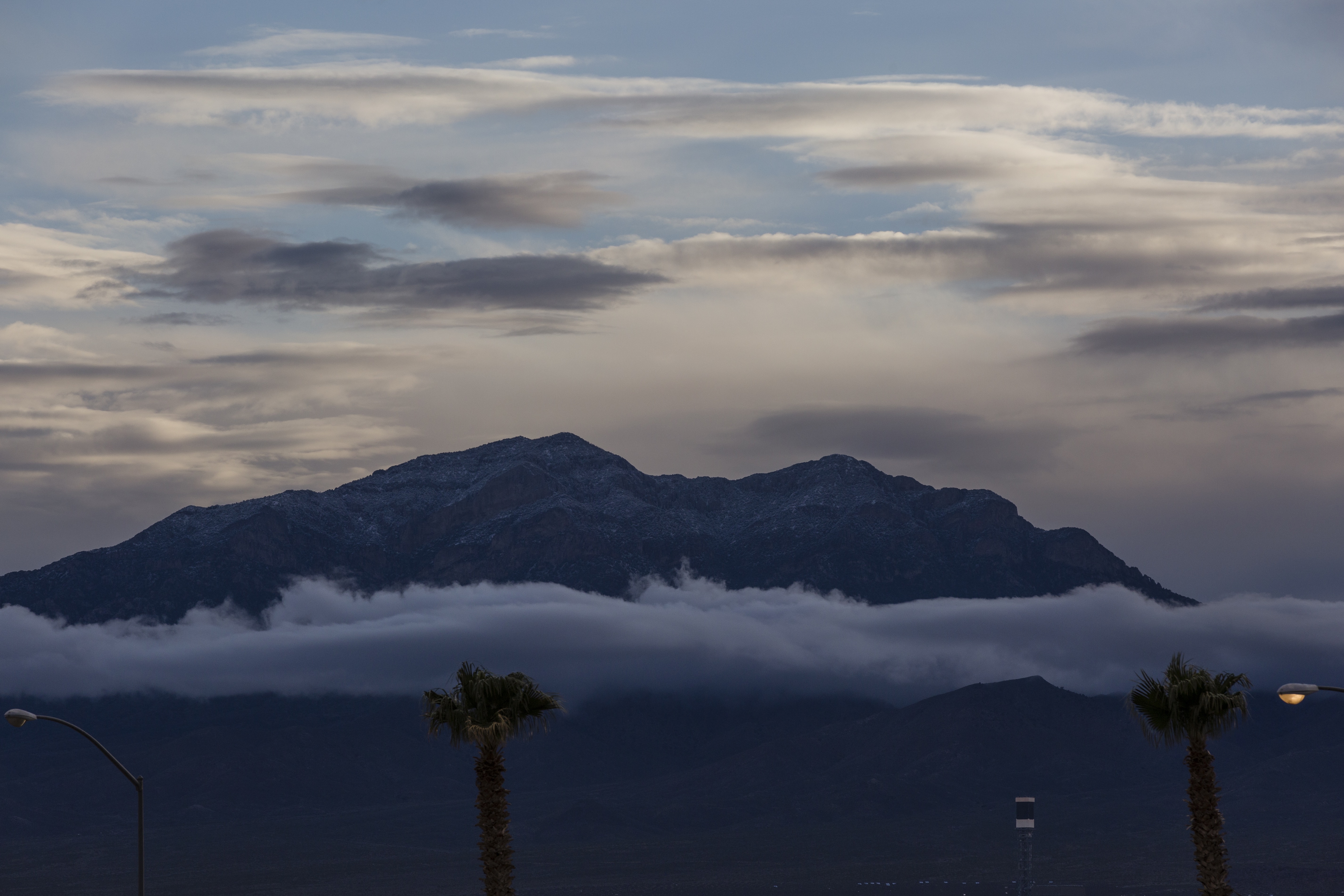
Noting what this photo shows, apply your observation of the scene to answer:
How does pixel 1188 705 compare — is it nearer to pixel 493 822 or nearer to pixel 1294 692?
pixel 1294 692

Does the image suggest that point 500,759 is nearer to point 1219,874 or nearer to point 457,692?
point 457,692

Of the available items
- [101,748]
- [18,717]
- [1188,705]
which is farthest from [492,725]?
[1188,705]

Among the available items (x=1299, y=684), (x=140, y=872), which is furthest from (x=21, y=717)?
(x=1299, y=684)

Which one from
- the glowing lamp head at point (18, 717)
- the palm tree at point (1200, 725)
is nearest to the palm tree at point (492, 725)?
the glowing lamp head at point (18, 717)

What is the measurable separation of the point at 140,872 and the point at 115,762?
17.2 ft

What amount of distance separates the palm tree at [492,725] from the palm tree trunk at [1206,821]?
73.1 ft

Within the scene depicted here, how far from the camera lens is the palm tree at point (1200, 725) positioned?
60.6m

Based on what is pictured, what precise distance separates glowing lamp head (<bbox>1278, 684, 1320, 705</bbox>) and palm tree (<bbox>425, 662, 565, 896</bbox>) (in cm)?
2374

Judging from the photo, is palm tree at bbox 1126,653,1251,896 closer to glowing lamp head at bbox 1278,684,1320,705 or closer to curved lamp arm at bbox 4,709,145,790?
glowing lamp head at bbox 1278,684,1320,705

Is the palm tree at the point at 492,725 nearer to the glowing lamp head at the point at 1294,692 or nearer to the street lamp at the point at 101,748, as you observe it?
the street lamp at the point at 101,748

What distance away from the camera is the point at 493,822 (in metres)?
59.1

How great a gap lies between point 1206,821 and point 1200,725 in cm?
329

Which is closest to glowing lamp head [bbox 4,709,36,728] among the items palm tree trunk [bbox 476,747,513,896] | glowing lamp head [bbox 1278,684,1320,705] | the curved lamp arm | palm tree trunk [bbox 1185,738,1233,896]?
the curved lamp arm

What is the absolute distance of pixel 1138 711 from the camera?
208 feet
